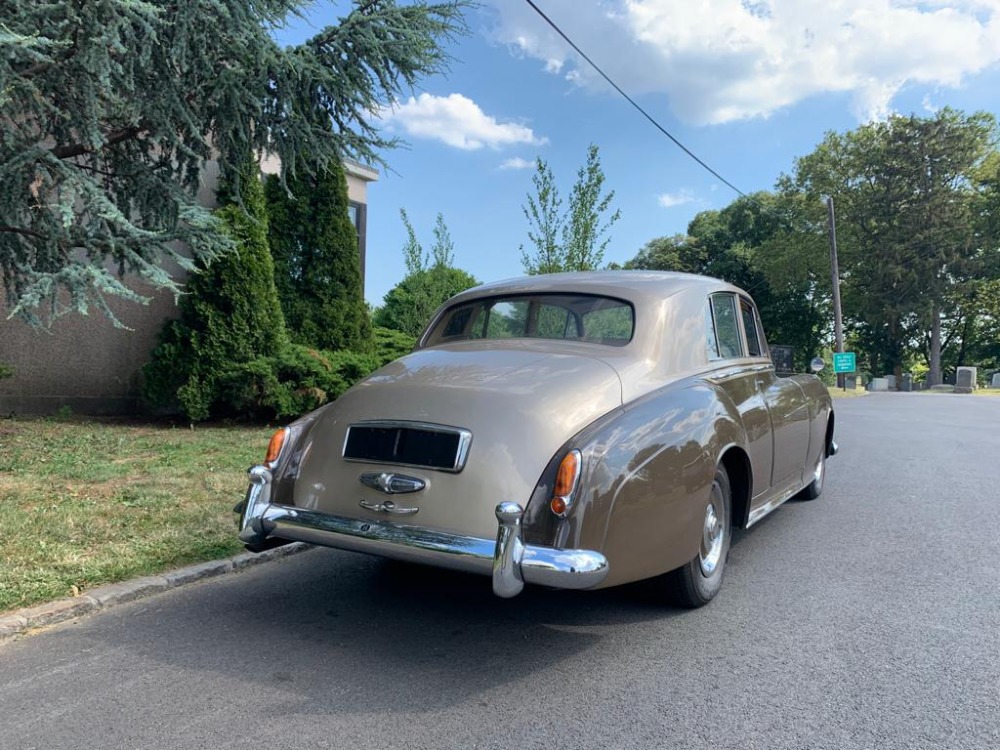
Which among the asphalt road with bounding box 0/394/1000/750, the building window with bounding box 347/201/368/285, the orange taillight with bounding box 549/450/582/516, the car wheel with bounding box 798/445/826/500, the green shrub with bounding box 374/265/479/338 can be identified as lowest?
the asphalt road with bounding box 0/394/1000/750

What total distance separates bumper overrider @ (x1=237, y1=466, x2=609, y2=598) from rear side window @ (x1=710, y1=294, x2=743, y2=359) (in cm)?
216

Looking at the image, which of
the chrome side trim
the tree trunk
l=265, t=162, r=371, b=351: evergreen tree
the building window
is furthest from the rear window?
the tree trunk

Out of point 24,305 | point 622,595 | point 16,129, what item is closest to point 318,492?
point 622,595

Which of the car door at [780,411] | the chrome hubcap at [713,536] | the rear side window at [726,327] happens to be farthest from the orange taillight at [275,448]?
the car door at [780,411]

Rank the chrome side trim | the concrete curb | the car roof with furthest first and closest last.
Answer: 1. the chrome side trim
2. the car roof
3. the concrete curb

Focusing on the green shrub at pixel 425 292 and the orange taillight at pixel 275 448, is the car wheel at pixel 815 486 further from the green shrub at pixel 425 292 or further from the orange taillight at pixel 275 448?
the green shrub at pixel 425 292

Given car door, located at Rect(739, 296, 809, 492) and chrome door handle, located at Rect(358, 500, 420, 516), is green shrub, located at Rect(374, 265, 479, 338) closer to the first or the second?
car door, located at Rect(739, 296, 809, 492)

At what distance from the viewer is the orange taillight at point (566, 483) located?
2902 mm

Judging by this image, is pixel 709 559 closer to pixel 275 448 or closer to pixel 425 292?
pixel 275 448

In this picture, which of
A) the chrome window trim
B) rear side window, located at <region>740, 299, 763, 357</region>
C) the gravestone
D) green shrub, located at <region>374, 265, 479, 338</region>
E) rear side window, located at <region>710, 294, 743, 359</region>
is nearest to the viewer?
the chrome window trim

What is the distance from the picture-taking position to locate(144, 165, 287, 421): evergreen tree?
30.7 ft

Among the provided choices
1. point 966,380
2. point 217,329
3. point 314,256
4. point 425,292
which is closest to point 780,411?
point 217,329

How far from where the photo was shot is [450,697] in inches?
108

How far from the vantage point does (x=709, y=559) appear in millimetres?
3846
